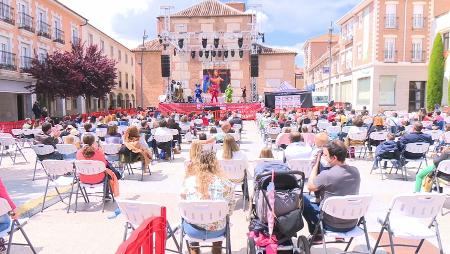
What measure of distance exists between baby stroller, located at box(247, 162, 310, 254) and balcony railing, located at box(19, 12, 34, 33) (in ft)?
80.6

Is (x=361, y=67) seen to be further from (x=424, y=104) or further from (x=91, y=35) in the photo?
(x=91, y=35)

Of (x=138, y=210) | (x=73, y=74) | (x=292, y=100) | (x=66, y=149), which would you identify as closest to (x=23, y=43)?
(x=73, y=74)

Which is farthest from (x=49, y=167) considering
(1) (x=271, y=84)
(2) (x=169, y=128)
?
(1) (x=271, y=84)

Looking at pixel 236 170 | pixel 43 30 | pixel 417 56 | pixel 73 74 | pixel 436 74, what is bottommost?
pixel 236 170

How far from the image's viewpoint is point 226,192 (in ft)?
13.2

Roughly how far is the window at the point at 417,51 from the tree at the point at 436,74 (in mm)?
3342

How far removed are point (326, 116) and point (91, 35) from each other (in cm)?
2752

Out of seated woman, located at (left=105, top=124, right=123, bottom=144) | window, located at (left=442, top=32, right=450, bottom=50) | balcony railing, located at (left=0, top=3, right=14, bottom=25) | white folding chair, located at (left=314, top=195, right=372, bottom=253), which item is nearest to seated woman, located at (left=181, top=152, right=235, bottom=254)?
white folding chair, located at (left=314, top=195, right=372, bottom=253)

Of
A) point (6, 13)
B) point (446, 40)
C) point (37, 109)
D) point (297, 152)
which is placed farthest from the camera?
point (446, 40)

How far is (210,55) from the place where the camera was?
37219 millimetres

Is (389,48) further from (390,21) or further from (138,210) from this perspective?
(138,210)

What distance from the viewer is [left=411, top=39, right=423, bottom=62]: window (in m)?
31.2

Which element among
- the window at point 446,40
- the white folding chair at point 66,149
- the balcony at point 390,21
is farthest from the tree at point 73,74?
the window at point 446,40

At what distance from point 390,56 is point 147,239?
32698 mm
